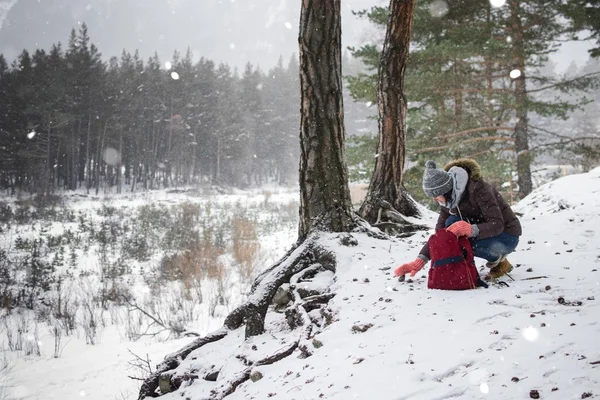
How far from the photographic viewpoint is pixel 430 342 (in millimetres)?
2309

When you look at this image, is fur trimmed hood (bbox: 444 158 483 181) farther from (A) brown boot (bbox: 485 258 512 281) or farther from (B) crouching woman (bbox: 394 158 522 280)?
(A) brown boot (bbox: 485 258 512 281)

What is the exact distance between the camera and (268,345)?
124 inches

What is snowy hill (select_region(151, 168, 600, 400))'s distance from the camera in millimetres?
1808

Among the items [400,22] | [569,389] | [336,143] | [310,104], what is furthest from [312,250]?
[400,22]

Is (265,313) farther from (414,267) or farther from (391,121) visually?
(391,121)

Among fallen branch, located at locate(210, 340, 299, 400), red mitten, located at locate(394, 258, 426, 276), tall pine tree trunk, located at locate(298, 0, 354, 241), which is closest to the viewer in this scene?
fallen branch, located at locate(210, 340, 299, 400)

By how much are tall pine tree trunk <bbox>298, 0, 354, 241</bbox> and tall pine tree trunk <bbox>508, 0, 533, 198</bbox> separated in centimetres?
854

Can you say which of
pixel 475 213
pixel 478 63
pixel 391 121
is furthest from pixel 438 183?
pixel 478 63

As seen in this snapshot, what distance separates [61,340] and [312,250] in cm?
675

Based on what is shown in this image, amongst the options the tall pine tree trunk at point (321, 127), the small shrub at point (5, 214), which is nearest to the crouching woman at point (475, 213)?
the tall pine tree trunk at point (321, 127)

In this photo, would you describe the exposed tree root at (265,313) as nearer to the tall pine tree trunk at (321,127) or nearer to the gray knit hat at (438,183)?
the tall pine tree trunk at (321,127)

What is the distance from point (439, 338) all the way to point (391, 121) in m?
4.97

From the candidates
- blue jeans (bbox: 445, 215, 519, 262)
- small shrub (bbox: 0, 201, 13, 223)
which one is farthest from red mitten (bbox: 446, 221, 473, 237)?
small shrub (bbox: 0, 201, 13, 223)

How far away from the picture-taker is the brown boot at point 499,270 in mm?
3201
